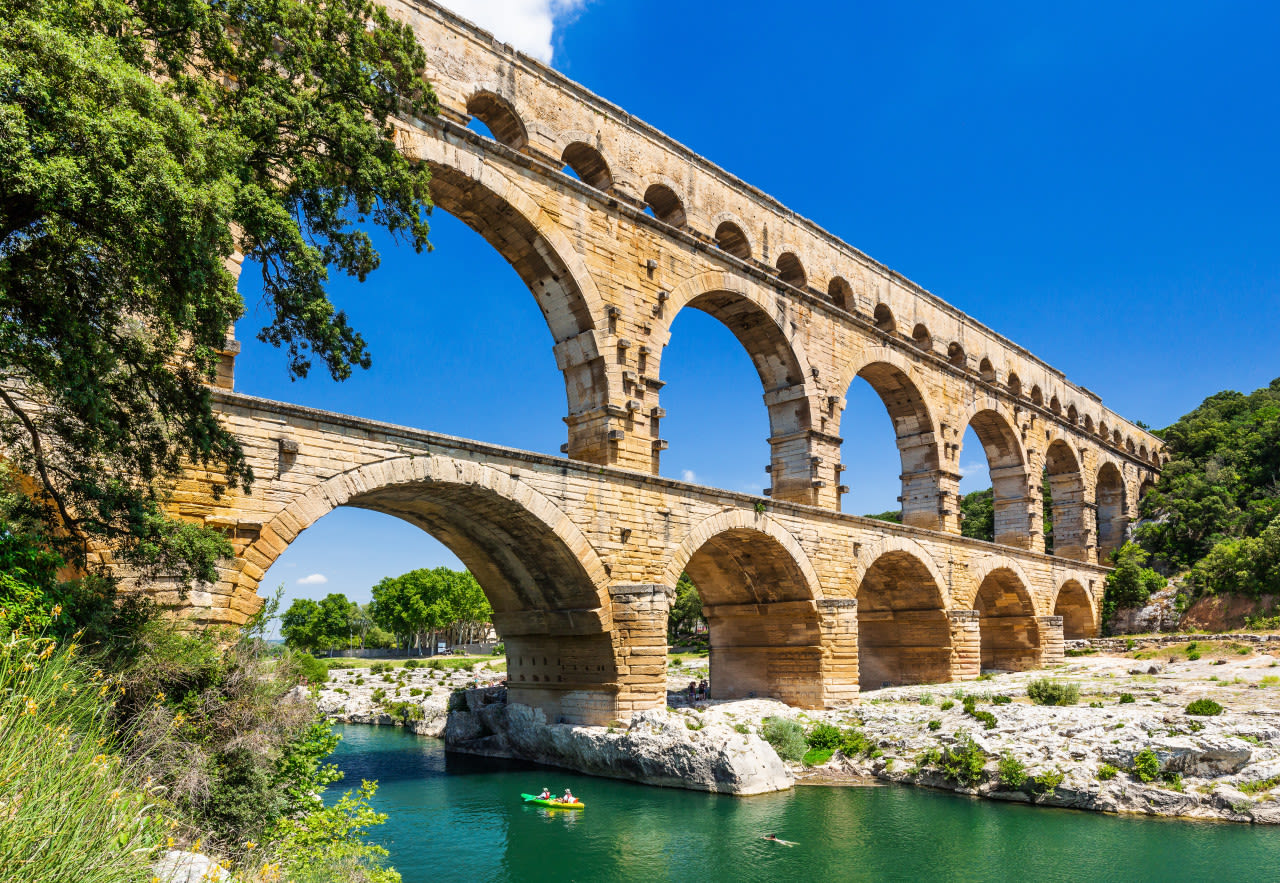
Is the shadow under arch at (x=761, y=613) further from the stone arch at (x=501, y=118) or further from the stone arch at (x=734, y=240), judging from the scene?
the stone arch at (x=501, y=118)

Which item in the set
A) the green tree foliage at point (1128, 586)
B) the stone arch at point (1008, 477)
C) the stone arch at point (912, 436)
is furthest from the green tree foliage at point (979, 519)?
the stone arch at point (912, 436)

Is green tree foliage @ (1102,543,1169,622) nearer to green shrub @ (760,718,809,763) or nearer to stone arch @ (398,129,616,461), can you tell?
green shrub @ (760,718,809,763)

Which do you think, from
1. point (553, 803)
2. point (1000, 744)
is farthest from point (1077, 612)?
point (553, 803)

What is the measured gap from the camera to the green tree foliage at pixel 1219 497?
34562 millimetres

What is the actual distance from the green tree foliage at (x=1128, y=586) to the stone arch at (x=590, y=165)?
3041 cm

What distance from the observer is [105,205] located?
21.1 feet

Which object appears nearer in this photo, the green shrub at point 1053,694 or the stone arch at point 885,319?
the green shrub at point 1053,694

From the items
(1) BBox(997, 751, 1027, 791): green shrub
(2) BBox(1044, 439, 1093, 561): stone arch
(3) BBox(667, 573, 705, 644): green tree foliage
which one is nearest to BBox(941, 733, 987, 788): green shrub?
(1) BBox(997, 751, 1027, 791): green shrub

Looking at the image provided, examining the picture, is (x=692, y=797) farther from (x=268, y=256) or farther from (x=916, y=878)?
(x=268, y=256)

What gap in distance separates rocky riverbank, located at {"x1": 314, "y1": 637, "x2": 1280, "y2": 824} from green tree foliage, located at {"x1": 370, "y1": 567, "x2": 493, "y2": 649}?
123 ft

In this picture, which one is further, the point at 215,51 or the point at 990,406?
the point at 990,406

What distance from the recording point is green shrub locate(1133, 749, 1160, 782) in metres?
14.3

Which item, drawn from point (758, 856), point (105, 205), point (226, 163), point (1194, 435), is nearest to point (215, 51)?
point (226, 163)

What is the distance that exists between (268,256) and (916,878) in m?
11.3
